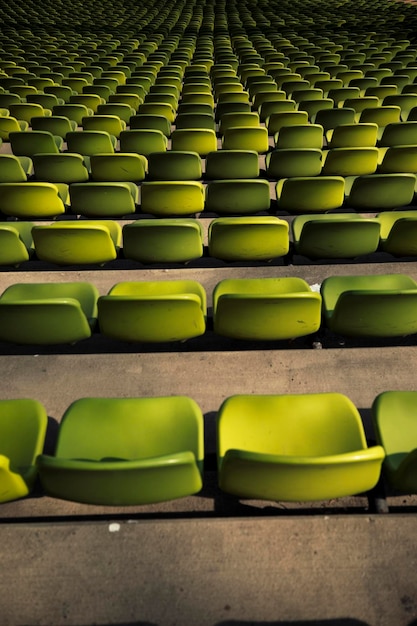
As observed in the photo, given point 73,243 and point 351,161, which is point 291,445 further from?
point 351,161

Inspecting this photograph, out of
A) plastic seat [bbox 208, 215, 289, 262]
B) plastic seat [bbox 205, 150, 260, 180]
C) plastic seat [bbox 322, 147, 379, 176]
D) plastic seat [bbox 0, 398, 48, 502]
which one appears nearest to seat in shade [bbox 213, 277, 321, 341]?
plastic seat [bbox 208, 215, 289, 262]

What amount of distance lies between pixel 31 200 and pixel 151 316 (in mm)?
2239

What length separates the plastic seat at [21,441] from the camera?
1813 millimetres

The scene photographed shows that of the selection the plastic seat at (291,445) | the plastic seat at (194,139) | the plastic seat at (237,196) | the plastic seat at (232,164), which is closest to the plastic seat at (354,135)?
the plastic seat at (232,164)

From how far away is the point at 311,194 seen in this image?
4.03 m

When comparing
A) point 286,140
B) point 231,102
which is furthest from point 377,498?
point 231,102

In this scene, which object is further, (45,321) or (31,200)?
(31,200)

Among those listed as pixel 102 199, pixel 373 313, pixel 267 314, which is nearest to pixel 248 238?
pixel 267 314

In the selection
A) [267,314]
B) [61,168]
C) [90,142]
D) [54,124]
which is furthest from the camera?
[54,124]

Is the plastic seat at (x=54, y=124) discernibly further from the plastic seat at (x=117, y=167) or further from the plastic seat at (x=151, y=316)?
the plastic seat at (x=151, y=316)

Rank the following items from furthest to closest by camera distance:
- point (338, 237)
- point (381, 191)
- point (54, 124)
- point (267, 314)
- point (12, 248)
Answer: point (54, 124) → point (381, 191) → point (12, 248) → point (338, 237) → point (267, 314)

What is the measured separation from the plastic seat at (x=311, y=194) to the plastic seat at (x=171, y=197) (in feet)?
2.53

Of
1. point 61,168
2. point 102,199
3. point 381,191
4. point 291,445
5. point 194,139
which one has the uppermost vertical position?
point 194,139

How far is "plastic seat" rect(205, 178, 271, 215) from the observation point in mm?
3961
